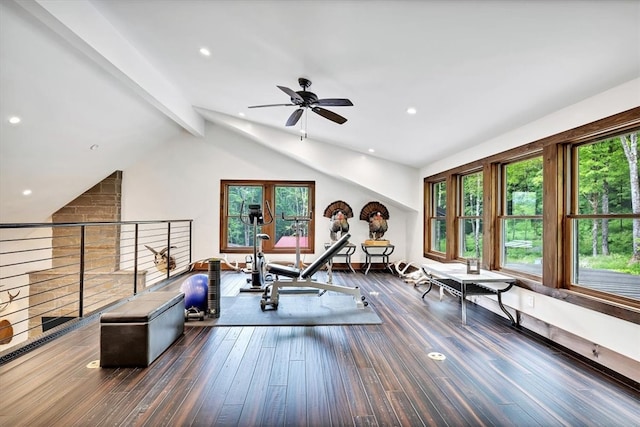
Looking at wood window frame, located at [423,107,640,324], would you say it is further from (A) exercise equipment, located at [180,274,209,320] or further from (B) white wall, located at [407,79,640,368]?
(A) exercise equipment, located at [180,274,209,320]

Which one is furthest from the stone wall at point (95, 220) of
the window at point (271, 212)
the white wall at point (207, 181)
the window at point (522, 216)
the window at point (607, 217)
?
the window at point (607, 217)

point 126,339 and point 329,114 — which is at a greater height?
point 329,114

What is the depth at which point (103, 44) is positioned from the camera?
339cm

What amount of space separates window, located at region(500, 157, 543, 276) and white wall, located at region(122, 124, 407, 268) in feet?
10.8

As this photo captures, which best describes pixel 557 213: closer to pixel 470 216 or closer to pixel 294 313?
pixel 470 216

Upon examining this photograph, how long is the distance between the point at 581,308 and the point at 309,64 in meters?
3.60

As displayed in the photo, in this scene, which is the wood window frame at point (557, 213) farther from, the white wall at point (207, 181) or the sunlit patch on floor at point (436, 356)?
the white wall at point (207, 181)

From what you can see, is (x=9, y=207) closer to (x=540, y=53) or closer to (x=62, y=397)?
(x=62, y=397)

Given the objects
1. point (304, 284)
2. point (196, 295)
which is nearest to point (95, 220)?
point (196, 295)

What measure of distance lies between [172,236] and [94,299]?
2098 mm

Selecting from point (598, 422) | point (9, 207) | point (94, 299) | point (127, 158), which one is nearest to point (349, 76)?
point (598, 422)

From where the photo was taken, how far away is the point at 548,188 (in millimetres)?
3307

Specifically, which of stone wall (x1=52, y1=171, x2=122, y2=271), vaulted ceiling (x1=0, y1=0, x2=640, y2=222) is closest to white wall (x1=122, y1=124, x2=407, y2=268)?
stone wall (x1=52, y1=171, x2=122, y2=271)

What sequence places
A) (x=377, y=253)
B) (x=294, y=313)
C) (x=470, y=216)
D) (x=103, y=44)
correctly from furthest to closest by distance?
(x=377, y=253), (x=470, y=216), (x=294, y=313), (x=103, y=44)
